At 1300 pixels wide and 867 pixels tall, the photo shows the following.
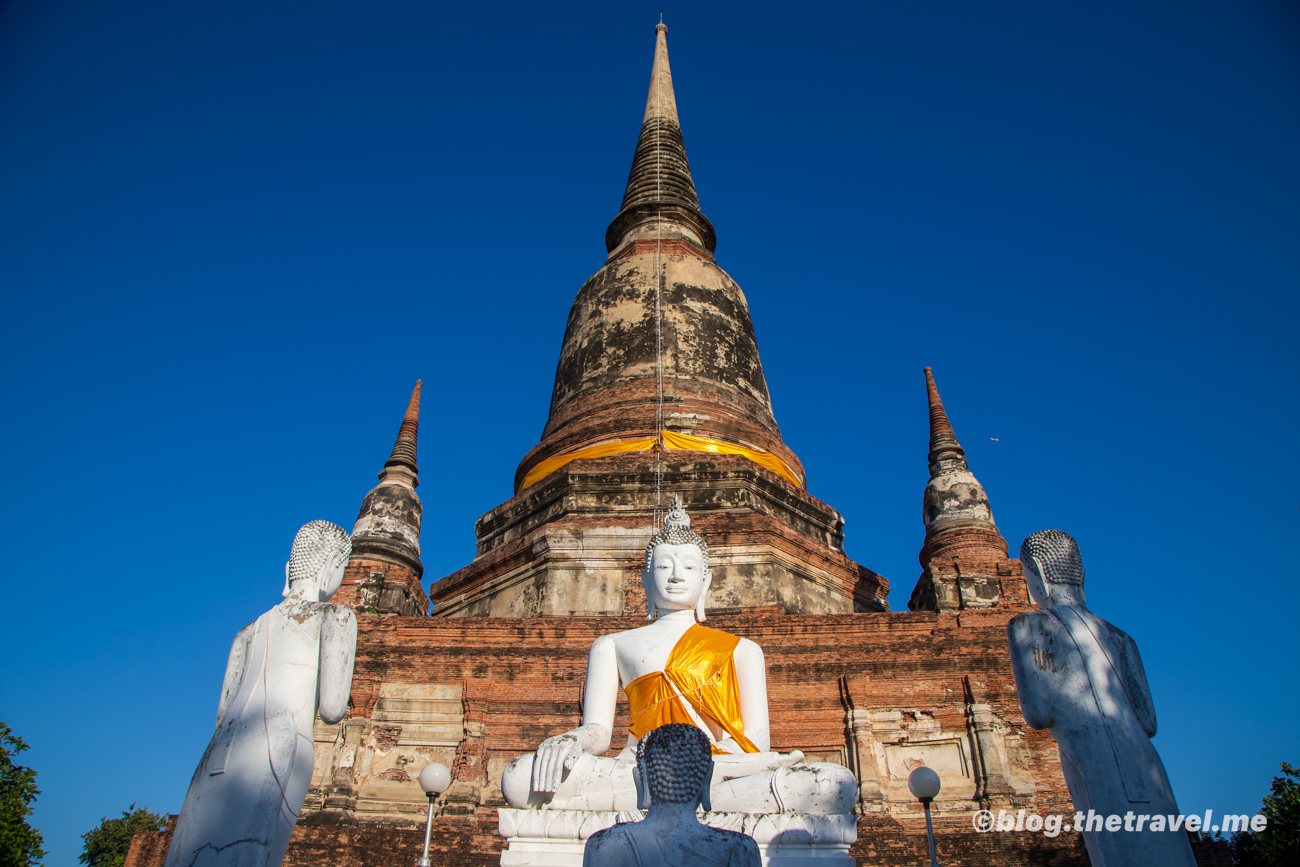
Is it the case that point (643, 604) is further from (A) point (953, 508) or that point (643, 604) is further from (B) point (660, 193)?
(B) point (660, 193)

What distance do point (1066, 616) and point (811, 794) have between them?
1796mm

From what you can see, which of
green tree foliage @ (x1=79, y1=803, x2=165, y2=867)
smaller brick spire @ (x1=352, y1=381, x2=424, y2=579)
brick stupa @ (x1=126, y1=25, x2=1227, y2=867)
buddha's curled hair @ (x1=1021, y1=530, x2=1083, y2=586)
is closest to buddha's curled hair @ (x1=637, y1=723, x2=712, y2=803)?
buddha's curled hair @ (x1=1021, y1=530, x2=1083, y2=586)

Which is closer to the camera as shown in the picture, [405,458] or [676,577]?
[676,577]

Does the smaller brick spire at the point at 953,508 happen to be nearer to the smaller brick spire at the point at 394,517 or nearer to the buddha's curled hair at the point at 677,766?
the smaller brick spire at the point at 394,517

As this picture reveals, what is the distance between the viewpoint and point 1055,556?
536 centimetres

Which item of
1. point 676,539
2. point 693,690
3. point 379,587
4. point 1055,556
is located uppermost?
point 379,587

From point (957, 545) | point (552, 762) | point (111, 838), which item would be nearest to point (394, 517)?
point (957, 545)

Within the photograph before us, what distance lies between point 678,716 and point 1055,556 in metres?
2.43

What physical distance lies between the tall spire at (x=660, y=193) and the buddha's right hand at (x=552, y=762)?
43.7 ft

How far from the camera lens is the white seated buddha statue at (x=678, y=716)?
4.52 m

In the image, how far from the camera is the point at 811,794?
4.45 m

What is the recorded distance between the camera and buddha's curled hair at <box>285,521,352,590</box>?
5.22 metres

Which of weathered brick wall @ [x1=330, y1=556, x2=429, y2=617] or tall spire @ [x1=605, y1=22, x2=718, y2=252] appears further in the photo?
tall spire @ [x1=605, y1=22, x2=718, y2=252]

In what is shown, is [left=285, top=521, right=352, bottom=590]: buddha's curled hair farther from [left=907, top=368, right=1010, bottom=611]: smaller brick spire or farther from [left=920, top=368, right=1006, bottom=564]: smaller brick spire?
[left=920, top=368, right=1006, bottom=564]: smaller brick spire
